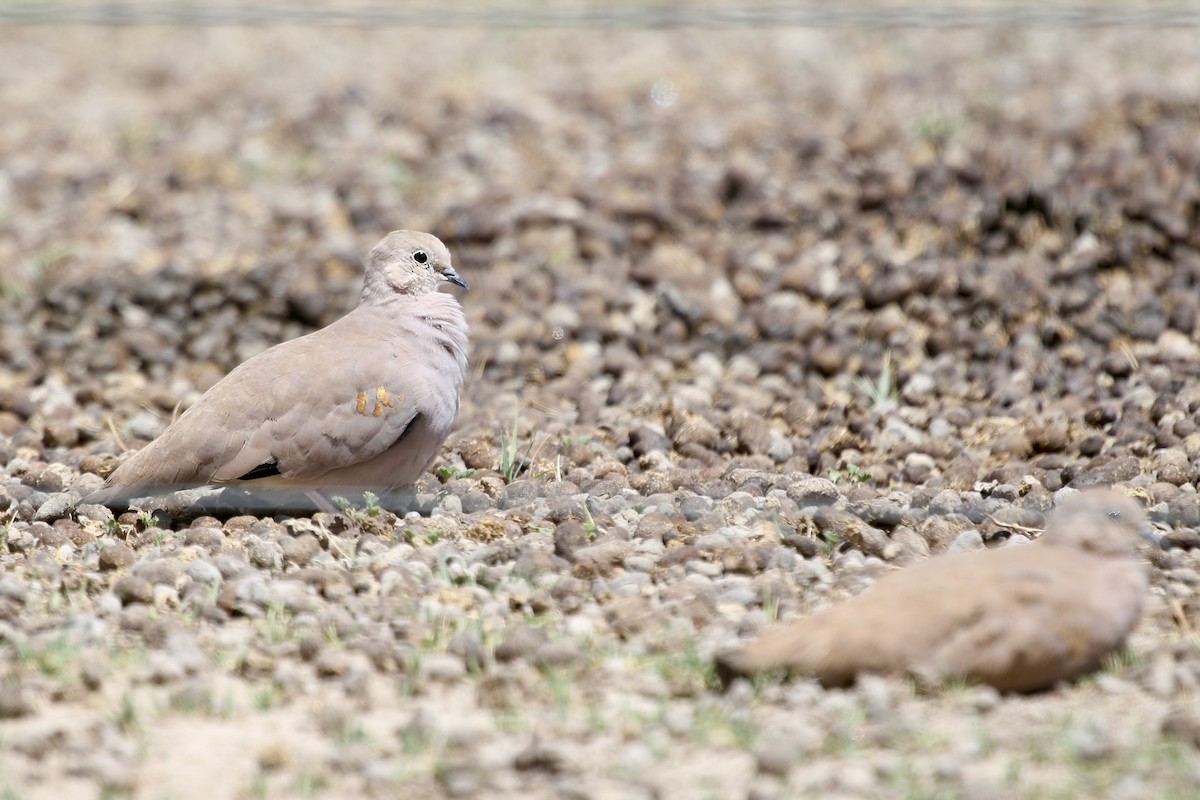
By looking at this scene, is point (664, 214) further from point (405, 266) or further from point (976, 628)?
A: point (976, 628)

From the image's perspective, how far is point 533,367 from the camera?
6.81m

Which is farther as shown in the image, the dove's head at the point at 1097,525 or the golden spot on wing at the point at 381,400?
the golden spot on wing at the point at 381,400

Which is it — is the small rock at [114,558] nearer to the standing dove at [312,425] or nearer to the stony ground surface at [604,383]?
the stony ground surface at [604,383]

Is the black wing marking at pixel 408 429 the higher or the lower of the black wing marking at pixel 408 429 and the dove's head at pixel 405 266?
the lower

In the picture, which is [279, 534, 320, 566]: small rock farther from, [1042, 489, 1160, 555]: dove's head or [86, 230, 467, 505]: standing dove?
[1042, 489, 1160, 555]: dove's head

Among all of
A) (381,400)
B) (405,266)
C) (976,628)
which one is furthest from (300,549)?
(976,628)

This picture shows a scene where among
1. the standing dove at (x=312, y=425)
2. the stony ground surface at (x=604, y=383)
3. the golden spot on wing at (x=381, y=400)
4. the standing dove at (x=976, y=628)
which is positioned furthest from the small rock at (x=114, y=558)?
the standing dove at (x=976, y=628)

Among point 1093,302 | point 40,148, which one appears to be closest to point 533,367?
point 1093,302

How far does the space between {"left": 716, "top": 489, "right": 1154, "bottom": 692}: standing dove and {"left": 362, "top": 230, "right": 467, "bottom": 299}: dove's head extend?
7.81 ft

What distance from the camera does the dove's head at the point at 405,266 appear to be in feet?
18.1

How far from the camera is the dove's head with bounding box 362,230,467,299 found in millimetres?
5516

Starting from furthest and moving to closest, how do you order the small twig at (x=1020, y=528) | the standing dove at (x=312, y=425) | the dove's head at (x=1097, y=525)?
the standing dove at (x=312, y=425)
the small twig at (x=1020, y=528)
the dove's head at (x=1097, y=525)

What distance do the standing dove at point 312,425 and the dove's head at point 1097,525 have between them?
212 centimetres

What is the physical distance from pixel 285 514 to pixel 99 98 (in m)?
6.22
